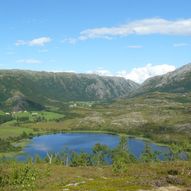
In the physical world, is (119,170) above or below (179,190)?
below

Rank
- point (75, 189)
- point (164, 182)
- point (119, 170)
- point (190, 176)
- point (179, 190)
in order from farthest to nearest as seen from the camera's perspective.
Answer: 1. point (119, 170)
2. point (190, 176)
3. point (164, 182)
4. point (75, 189)
5. point (179, 190)

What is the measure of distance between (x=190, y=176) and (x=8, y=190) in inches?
1957

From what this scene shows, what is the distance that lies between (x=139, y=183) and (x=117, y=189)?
11286mm

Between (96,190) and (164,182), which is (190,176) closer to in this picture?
(164,182)

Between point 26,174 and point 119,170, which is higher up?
point 26,174

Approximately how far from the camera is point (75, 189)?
8194cm

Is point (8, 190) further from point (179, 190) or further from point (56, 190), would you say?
point (179, 190)

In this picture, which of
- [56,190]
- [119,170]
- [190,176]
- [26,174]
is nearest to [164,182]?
[190,176]

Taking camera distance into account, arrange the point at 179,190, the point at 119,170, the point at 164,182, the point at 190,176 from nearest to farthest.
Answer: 1. the point at 179,190
2. the point at 164,182
3. the point at 190,176
4. the point at 119,170

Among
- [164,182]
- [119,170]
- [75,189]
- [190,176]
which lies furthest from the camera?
[119,170]

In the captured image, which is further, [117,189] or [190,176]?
[190,176]

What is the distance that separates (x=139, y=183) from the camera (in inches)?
3533

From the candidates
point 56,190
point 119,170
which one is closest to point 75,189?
point 56,190

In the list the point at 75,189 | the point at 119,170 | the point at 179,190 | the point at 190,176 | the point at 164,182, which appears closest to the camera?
the point at 179,190
